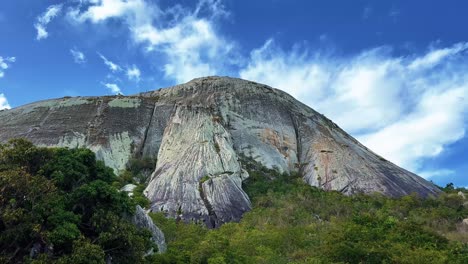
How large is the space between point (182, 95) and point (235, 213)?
30200mm

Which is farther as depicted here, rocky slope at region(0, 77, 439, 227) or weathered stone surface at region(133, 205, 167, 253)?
rocky slope at region(0, 77, 439, 227)

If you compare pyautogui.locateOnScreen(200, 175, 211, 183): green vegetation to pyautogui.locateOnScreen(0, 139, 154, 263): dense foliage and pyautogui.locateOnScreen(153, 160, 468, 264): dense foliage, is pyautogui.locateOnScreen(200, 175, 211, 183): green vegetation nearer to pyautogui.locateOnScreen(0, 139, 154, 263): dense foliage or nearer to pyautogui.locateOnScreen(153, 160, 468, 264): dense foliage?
pyautogui.locateOnScreen(153, 160, 468, 264): dense foliage

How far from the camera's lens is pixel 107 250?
18.9 m

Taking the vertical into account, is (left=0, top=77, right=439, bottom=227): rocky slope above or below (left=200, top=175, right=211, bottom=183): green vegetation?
above

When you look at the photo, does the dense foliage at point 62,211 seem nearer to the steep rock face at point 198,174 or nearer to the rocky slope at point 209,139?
the steep rock face at point 198,174

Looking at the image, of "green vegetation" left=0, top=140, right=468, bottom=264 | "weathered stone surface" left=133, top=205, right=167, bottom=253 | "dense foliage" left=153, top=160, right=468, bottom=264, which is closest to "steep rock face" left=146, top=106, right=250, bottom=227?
A: "dense foliage" left=153, top=160, right=468, bottom=264

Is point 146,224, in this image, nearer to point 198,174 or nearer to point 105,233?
point 105,233

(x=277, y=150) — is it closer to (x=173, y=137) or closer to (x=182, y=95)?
(x=173, y=137)

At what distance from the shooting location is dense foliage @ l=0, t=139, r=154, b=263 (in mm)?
17312

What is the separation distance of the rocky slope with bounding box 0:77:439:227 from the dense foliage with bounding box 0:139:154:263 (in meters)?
18.8

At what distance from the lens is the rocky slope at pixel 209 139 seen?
4397 centimetres

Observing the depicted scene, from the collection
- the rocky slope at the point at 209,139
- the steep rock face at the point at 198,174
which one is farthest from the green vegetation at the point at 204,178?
the rocky slope at the point at 209,139

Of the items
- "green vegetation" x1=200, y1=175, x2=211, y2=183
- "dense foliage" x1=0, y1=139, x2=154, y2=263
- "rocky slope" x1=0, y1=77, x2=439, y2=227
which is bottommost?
"dense foliage" x1=0, y1=139, x2=154, y2=263

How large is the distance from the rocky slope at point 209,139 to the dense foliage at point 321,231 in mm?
3412
